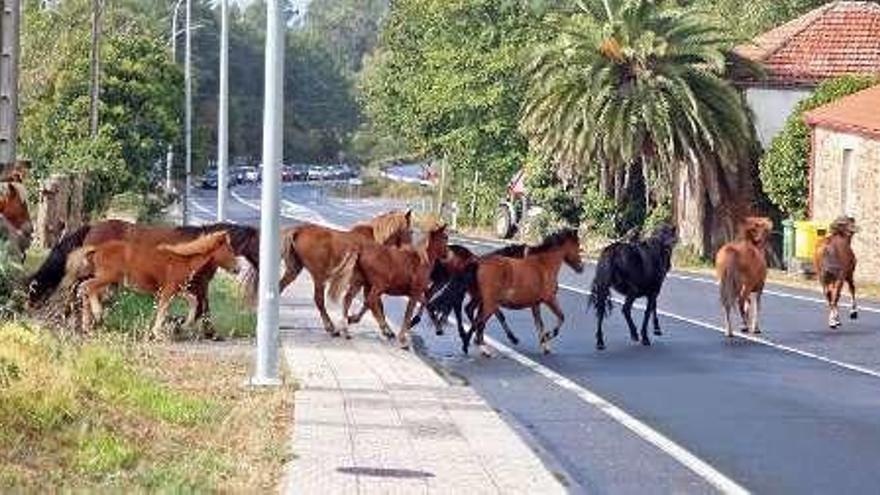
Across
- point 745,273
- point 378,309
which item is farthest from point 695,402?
point 745,273

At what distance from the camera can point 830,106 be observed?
48.7m

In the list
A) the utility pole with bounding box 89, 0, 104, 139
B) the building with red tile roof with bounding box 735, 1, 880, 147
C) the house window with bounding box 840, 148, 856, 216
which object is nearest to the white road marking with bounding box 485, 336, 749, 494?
the house window with bounding box 840, 148, 856, 216

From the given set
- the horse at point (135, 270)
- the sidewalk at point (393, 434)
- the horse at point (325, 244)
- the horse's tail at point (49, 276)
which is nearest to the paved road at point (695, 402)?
the sidewalk at point (393, 434)

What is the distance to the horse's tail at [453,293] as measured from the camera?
72.6 ft

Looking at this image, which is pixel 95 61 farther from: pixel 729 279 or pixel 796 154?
pixel 729 279

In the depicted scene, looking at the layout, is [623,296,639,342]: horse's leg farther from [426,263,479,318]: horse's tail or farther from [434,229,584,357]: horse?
[426,263,479,318]: horse's tail

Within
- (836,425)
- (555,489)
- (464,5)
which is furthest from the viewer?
(464,5)

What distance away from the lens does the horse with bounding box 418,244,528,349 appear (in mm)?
22125

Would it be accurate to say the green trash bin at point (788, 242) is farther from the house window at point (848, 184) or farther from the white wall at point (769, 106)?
the white wall at point (769, 106)

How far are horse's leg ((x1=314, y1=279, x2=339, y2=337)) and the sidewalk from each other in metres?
1.82

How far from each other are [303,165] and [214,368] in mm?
137906

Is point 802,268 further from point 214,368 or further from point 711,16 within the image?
point 214,368

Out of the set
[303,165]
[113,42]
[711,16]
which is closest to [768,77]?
[711,16]

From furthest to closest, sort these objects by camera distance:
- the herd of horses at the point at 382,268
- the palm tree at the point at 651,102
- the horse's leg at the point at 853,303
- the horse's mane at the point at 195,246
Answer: the palm tree at the point at 651,102
the horse's leg at the point at 853,303
the horse's mane at the point at 195,246
the herd of horses at the point at 382,268
